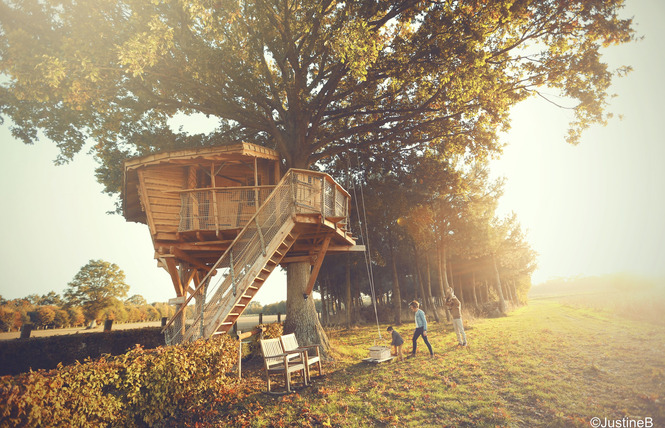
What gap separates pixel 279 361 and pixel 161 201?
792 cm

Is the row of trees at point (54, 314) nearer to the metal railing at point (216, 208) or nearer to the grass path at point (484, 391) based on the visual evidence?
the metal railing at point (216, 208)

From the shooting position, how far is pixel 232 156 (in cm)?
1156

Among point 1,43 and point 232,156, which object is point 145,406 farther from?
point 1,43

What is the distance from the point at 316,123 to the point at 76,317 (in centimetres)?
4310

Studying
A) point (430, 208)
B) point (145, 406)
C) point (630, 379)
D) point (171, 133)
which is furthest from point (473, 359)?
point (171, 133)

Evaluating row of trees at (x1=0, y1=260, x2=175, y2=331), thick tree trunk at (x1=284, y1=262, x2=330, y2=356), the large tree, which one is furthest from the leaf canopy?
row of trees at (x1=0, y1=260, x2=175, y2=331)

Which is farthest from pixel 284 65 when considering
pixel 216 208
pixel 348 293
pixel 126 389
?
pixel 348 293

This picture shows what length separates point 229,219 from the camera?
11523 millimetres

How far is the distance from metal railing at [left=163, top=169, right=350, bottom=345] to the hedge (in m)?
6.00

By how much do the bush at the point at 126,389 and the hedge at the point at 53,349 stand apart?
8.23m

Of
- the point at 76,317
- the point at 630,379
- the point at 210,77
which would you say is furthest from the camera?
the point at 76,317

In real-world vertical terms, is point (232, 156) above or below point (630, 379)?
above

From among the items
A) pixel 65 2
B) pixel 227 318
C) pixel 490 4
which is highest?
pixel 65 2

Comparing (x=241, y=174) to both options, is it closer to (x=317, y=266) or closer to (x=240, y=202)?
(x=240, y=202)
